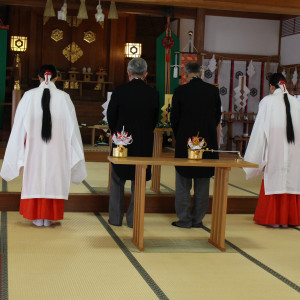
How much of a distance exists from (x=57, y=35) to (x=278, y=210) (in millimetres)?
10024

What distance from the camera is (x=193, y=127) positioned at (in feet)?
17.8

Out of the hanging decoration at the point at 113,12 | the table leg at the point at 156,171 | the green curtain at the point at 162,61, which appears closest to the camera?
the table leg at the point at 156,171

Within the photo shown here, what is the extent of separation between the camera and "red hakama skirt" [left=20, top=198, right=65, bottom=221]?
5211mm

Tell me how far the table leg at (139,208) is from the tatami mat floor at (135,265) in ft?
0.41

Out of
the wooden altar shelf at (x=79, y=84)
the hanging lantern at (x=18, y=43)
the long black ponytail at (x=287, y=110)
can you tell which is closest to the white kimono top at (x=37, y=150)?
the long black ponytail at (x=287, y=110)

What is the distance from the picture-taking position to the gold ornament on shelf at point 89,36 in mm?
14586

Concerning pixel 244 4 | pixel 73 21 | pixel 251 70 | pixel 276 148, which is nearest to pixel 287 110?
pixel 276 148

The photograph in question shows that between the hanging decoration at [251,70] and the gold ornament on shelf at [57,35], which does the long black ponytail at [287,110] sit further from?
the gold ornament on shelf at [57,35]

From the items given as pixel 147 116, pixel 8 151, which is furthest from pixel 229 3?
pixel 8 151

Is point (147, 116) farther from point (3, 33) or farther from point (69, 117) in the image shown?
point (3, 33)

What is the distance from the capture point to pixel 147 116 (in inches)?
210

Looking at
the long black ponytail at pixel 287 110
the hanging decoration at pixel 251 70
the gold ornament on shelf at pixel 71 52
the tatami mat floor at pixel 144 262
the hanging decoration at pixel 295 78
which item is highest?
the gold ornament on shelf at pixel 71 52

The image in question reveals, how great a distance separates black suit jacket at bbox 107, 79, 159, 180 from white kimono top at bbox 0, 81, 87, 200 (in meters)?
0.46

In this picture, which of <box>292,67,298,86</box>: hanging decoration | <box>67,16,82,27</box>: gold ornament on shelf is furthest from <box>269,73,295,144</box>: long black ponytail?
<box>67,16,82,27</box>: gold ornament on shelf
